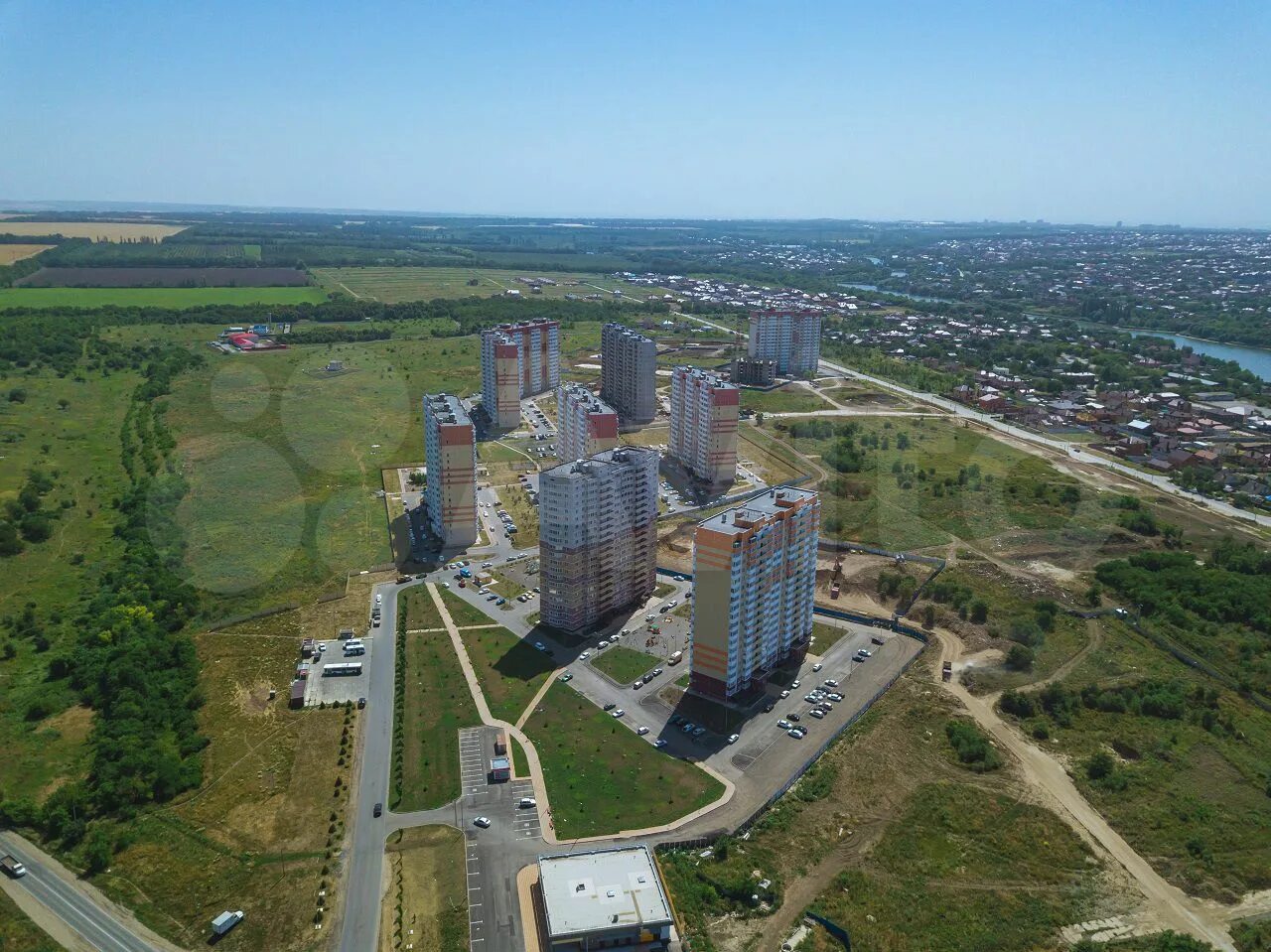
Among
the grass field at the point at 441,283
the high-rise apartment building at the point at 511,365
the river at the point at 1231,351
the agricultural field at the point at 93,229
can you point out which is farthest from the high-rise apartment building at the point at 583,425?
the agricultural field at the point at 93,229

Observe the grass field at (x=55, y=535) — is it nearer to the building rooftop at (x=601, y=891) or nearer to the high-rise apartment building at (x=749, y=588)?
the building rooftop at (x=601, y=891)

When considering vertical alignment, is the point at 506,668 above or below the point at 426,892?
above

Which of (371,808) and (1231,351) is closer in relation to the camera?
(371,808)

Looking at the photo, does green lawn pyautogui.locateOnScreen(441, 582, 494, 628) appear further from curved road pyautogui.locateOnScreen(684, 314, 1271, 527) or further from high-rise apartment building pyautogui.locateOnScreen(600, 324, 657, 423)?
curved road pyautogui.locateOnScreen(684, 314, 1271, 527)

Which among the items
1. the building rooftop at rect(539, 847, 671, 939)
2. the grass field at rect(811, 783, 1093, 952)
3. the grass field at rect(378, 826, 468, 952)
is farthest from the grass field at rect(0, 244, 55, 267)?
the grass field at rect(811, 783, 1093, 952)

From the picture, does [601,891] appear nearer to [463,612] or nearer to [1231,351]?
Answer: [463,612]

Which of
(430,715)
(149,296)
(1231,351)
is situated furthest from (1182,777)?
(149,296)
